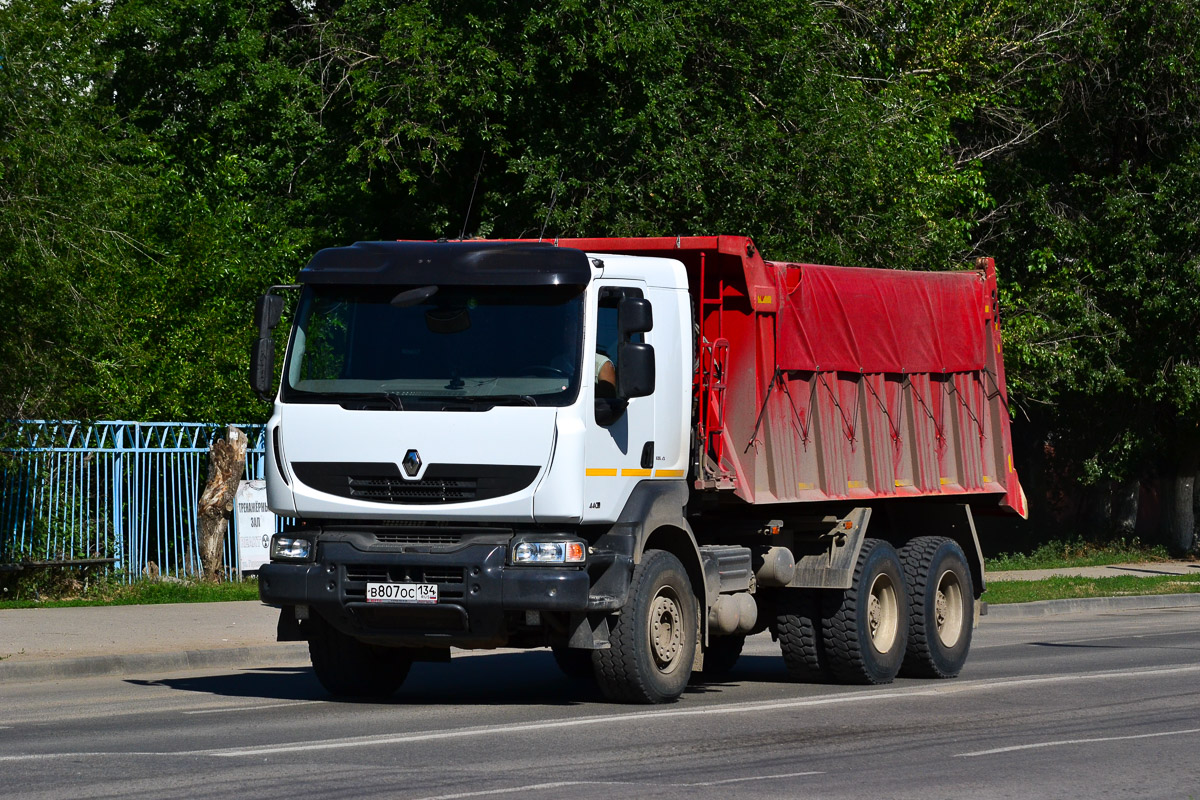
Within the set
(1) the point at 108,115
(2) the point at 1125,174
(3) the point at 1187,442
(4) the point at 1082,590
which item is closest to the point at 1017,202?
(2) the point at 1125,174

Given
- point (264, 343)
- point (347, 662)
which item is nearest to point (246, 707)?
point (347, 662)

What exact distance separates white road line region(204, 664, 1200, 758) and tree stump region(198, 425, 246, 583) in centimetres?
1063

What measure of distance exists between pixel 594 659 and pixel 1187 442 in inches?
958

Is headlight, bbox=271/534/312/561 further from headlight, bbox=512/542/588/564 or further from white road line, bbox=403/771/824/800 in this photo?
white road line, bbox=403/771/824/800

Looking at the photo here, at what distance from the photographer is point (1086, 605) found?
22.8 metres

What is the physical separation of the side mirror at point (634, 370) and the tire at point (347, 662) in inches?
104

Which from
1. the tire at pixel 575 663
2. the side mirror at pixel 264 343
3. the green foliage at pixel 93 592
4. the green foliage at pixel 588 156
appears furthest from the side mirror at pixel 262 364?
the green foliage at pixel 93 592

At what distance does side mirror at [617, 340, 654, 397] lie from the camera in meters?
10.5

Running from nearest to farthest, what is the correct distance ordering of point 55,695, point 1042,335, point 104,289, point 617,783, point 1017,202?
1. point 617,783
2. point 55,695
3. point 104,289
4. point 1042,335
5. point 1017,202

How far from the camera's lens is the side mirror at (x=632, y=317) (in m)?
10.6

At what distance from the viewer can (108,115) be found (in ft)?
66.3

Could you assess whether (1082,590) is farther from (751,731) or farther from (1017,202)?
(751,731)

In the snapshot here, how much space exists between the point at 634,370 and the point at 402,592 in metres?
1.95

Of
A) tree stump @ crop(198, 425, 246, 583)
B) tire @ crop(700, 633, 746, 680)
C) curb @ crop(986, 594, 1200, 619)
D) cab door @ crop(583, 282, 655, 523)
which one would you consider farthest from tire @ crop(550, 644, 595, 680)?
curb @ crop(986, 594, 1200, 619)
